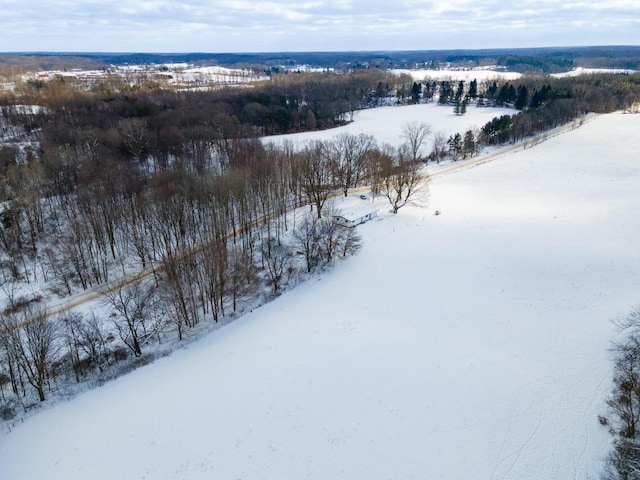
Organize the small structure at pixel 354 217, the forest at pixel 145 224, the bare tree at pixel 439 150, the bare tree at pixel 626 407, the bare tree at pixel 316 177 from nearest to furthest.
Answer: the bare tree at pixel 626 407 → the forest at pixel 145 224 → the small structure at pixel 354 217 → the bare tree at pixel 316 177 → the bare tree at pixel 439 150

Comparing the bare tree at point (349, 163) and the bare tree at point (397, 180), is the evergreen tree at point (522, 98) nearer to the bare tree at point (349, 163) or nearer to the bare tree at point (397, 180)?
the bare tree at point (349, 163)

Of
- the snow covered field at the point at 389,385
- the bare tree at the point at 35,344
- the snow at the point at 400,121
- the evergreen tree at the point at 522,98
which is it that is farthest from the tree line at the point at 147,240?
the evergreen tree at the point at 522,98

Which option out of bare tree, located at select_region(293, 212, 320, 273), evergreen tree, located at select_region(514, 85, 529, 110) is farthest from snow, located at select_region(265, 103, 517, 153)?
bare tree, located at select_region(293, 212, 320, 273)

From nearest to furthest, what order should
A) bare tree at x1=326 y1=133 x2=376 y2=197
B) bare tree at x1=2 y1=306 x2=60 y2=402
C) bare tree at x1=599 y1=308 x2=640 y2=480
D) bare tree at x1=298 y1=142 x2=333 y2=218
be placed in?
1. bare tree at x1=599 y1=308 x2=640 y2=480
2. bare tree at x1=2 y1=306 x2=60 y2=402
3. bare tree at x1=298 y1=142 x2=333 y2=218
4. bare tree at x1=326 y1=133 x2=376 y2=197

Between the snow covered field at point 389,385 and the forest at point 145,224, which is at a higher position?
the forest at point 145,224

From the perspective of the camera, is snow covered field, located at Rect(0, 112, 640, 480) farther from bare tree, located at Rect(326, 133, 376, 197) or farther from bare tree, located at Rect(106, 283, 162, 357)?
bare tree, located at Rect(326, 133, 376, 197)

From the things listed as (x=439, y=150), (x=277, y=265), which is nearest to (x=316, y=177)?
(x=277, y=265)
